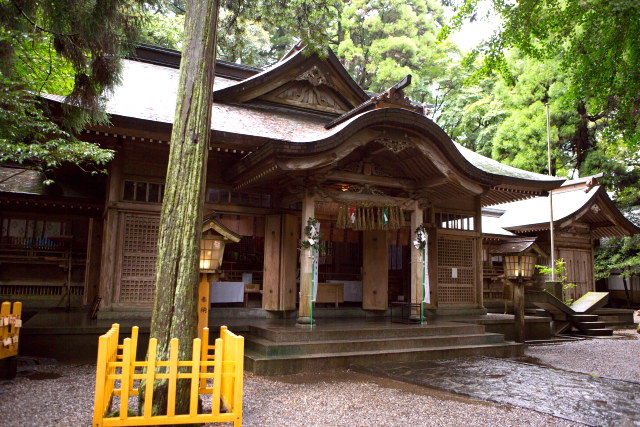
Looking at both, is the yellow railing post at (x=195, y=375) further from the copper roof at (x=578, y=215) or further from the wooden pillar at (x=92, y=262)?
the copper roof at (x=578, y=215)

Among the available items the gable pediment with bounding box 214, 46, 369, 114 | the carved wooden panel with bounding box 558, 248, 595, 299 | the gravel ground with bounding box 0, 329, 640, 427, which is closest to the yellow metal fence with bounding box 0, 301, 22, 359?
the gravel ground with bounding box 0, 329, 640, 427

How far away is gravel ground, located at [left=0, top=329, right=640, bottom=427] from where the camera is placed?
195 inches

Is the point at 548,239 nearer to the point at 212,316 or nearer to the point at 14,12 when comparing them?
the point at 212,316

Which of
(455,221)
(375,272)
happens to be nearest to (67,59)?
(375,272)

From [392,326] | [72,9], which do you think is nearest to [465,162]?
[392,326]

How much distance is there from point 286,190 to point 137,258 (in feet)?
11.0

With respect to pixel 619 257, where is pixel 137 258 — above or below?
below

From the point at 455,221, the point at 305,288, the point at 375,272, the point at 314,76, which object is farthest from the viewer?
the point at 455,221

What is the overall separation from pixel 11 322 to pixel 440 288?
958cm

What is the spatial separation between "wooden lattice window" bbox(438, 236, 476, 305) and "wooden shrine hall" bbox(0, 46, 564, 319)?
1.4 inches

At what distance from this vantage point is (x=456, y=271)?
41.6 ft

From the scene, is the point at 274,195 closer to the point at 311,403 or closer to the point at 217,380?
the point at 311,403

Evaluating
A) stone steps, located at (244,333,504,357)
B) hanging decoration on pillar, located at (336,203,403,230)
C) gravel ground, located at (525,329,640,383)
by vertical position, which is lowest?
gravel ground, located at (525,329,640,383)

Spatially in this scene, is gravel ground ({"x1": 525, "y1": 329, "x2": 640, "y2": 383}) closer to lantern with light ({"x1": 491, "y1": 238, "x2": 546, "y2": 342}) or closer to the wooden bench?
lantern with light ({"x1": 491, "y1": 238, "x2": 546, "y2": 342})
